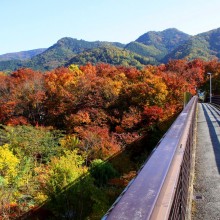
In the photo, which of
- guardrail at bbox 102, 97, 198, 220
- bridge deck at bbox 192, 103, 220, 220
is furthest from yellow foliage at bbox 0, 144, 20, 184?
guardrail at bbox 102, 97, 198, 220

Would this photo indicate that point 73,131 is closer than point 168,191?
No

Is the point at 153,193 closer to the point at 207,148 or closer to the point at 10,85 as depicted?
the point at 207,148

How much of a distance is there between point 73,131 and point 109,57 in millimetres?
110154

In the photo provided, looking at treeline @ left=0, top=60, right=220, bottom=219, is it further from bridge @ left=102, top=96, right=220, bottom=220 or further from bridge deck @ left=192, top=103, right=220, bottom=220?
bridge @ left=102, top=96, right=220, bottom=220

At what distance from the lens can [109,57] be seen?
467ft

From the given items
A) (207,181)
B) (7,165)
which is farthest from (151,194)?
(7,165)

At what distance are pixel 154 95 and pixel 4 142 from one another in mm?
16178

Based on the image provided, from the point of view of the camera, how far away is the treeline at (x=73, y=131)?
1884cm

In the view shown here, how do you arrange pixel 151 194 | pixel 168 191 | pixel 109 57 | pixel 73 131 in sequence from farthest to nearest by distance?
pixel 109 57, pixel 73 131, pixel 168 191, pixel 151 194

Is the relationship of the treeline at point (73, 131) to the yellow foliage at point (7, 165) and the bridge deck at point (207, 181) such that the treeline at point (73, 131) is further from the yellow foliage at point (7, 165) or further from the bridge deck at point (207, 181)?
the bridge deck at point (207, 181)

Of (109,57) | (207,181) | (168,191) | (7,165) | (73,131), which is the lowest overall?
(7,165)

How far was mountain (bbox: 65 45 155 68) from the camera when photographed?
136000mm

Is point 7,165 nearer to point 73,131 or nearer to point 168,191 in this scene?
point 73,131

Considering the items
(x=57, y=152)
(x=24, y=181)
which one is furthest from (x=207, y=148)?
(x=57, y=152)
